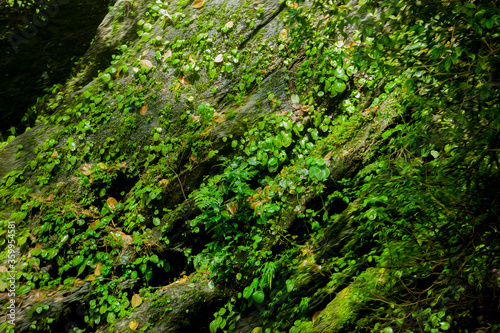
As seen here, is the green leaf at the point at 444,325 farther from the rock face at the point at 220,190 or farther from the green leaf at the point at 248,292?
the green leaf at the point at 248,292

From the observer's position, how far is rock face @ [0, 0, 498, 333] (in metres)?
2.43

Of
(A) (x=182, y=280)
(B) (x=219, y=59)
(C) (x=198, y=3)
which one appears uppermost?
(C) (x=198, y=3)

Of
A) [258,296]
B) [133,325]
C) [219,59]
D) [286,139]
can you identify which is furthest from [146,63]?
[258,296]

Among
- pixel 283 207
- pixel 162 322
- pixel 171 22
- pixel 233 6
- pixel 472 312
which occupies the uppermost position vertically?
pixel 171 22

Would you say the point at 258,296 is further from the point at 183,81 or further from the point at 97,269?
the point at 183,81

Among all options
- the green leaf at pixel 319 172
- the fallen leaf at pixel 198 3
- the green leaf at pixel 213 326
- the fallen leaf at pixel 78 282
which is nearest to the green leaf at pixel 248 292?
the green leaf at pixel 213 326

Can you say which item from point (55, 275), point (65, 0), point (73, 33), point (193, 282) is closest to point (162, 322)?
point (193, 282)

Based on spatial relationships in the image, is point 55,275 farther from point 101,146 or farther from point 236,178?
point 236,178

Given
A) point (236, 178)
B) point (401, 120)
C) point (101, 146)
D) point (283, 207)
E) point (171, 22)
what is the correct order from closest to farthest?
point (401, 120) < point (283, 207) < point (236, 178) < point (101, 146) < point (171, 22)

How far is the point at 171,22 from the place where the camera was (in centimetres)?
451

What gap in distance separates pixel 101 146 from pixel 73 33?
263 cm

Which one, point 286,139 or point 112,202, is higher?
point 112,202

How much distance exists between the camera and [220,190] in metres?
3.36

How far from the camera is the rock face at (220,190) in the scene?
243 centimetres
